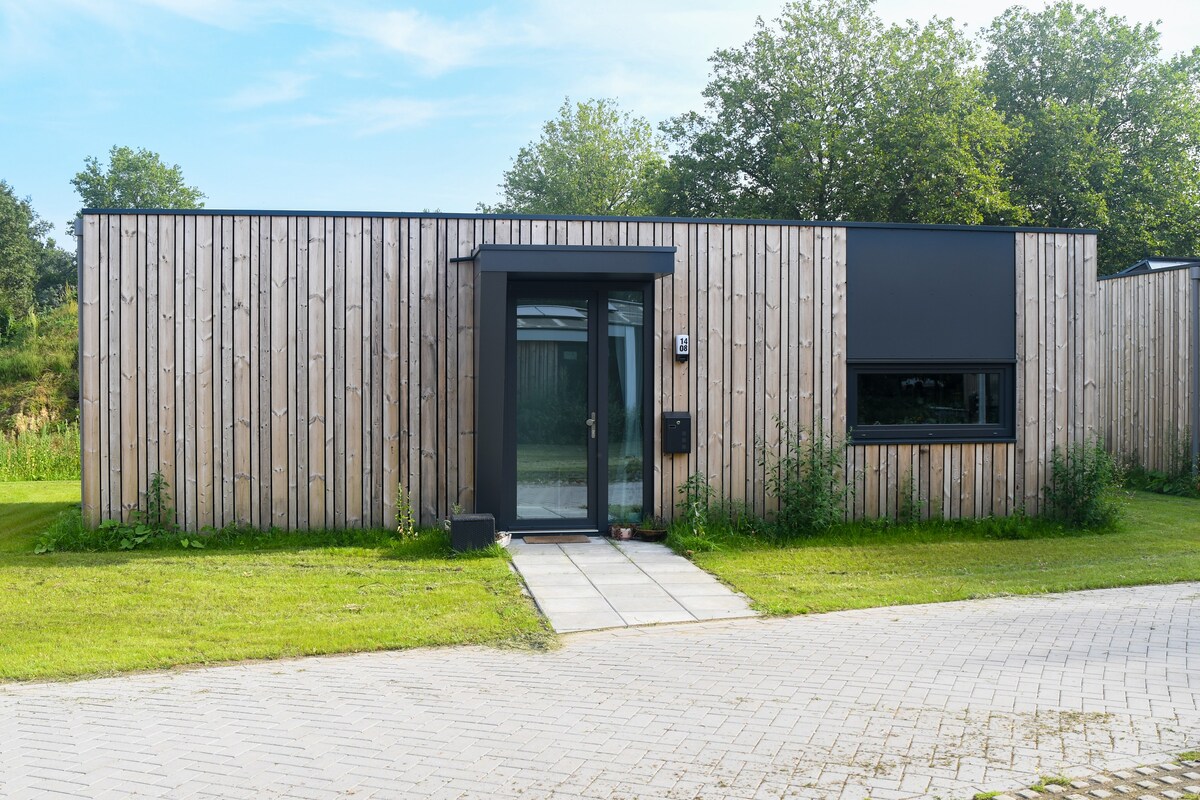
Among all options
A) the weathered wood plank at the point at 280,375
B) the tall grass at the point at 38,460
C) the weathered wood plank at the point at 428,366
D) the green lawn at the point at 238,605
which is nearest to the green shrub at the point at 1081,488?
the green lawn at the point at 238,605

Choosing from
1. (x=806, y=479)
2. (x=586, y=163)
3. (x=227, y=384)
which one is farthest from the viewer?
(x=586, y=163)

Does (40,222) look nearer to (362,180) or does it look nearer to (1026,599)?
(362,180)

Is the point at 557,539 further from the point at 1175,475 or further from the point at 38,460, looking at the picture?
the point at 38,460

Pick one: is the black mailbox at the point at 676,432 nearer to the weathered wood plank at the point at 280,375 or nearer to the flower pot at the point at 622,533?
the flower pot at the point at 622,533

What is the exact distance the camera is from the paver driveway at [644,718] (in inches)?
151

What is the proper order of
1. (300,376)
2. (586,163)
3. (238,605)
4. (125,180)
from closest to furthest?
(238,605) → (300,376) → (586,163) → (125,180)

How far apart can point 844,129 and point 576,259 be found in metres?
23.5

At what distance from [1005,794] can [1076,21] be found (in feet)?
119

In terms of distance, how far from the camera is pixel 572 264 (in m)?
9.37

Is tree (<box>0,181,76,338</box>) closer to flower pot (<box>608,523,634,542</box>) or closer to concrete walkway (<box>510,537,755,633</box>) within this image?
flower pot (<box>608,523,634,542</box>)

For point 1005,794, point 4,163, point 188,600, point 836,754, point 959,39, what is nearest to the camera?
point 1005,794

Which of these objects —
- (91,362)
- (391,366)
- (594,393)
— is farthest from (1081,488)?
(91,362)

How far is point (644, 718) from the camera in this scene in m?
4.57

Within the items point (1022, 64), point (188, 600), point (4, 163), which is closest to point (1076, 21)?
point (1022, 64)
